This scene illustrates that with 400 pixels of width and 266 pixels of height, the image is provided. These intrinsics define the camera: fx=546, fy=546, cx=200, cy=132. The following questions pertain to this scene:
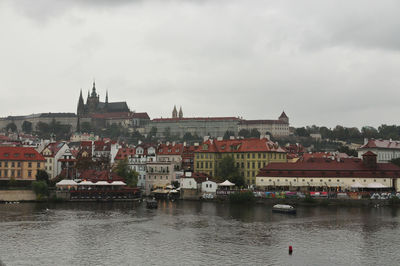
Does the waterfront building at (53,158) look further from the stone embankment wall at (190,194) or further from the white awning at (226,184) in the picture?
the white awning at (226,184)

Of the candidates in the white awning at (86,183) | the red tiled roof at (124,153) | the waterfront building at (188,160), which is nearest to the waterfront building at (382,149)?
the waterfront building at (188,160)

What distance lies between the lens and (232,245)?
5519cm

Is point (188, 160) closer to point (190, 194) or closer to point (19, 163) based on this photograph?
point (190, 194)

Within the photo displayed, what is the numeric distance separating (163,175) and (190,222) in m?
49.0

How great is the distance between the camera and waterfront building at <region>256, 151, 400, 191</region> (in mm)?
102688

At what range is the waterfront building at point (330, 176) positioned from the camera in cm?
10269

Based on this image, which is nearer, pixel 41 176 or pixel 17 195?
pixel 17 195

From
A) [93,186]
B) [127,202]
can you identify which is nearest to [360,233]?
[127,202]

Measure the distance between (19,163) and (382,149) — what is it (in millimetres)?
105307

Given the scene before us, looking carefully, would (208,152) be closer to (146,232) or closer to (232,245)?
(146,232)

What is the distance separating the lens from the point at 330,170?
106 metres

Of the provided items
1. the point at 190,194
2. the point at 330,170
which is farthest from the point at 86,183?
the point at 330,170

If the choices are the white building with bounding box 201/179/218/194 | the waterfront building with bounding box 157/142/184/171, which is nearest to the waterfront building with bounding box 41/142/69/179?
the waterfront building with bounding box 157/142/184/171

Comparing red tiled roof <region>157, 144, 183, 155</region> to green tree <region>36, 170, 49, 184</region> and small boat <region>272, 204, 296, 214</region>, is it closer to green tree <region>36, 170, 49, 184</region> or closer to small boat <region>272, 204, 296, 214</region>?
A: green tree <region>36, 170, 49, 184</region>
